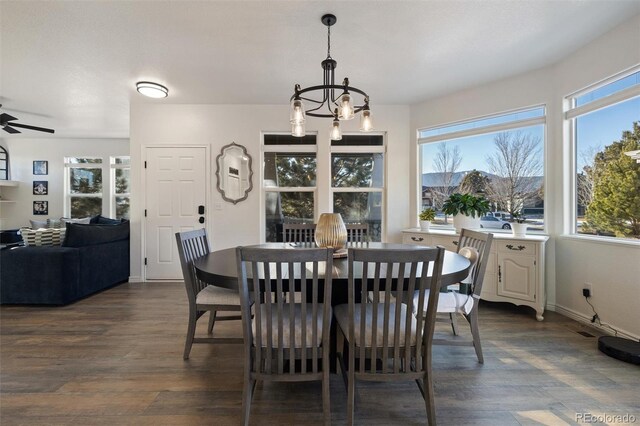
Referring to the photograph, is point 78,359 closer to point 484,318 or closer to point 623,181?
point 484,318

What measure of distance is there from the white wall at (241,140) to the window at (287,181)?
0.14m

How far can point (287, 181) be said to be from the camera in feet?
13.9

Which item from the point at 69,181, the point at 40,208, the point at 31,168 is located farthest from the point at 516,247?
the point at 31,168

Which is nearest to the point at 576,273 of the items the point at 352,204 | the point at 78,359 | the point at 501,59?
the point at 501,59

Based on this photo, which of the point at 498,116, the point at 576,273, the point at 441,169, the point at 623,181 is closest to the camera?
the point at 623,181

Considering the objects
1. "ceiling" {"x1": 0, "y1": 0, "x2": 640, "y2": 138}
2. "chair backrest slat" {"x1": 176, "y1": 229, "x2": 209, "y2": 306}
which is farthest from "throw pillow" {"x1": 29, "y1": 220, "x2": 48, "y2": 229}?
"chair backrest slat" {"x1": 176, "y1": 229, "x2": 209, "y2": 306}

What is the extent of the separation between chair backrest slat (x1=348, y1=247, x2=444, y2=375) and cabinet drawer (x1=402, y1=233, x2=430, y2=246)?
7.34 ft

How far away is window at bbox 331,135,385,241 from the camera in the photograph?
4207 millimetres

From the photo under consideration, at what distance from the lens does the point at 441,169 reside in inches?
154

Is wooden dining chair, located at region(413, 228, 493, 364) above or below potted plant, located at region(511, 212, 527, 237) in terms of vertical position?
below

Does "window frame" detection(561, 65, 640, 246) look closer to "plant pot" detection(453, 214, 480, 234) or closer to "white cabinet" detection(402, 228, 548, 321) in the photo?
Answer: "white cabinet" detection(402, 228, 548, 321)

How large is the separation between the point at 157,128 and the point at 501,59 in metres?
4.33

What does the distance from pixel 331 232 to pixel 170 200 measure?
312 cm

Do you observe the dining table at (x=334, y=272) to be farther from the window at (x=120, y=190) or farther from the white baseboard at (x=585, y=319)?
the window at (x=120, y=190)
